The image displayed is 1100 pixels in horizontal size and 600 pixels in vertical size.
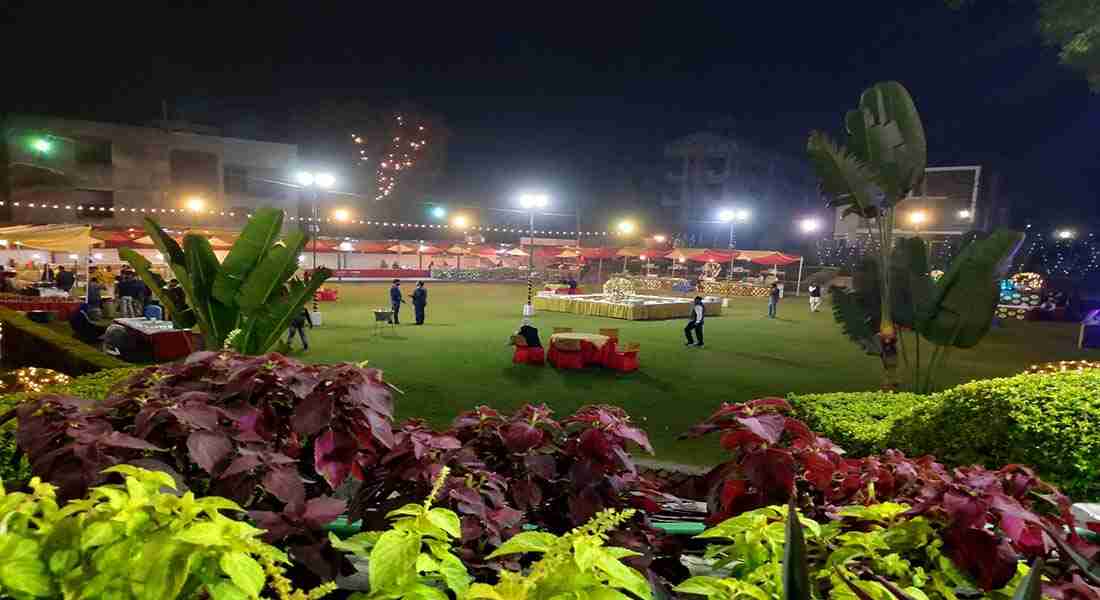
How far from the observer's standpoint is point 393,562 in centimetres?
115

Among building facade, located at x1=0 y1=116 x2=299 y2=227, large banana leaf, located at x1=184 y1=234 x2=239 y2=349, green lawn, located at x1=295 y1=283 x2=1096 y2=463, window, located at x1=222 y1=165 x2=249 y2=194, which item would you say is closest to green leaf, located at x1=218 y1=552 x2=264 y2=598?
green lawn, located at x1=295 y1=283 x2=1096 y2=463

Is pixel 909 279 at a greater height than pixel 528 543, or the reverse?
pixel 909 279

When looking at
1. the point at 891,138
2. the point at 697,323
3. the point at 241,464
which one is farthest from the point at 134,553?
the point at 697,323

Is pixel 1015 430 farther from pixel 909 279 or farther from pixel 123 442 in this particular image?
pixel 123 442

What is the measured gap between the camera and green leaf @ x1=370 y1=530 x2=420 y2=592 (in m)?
1.12

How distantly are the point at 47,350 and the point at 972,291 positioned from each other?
15.2m

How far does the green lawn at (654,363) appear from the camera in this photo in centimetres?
1020

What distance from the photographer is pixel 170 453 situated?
6.08 ft

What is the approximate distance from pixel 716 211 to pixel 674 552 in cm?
6743

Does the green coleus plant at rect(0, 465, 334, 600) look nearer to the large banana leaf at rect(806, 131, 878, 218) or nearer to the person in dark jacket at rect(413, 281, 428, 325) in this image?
the large banana leaf at rect(806, 131, 878, 218)

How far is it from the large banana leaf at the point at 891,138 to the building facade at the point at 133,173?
3274 centimetres

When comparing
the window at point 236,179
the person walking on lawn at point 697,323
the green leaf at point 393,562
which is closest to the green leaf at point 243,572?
the green leaf at point 393,562

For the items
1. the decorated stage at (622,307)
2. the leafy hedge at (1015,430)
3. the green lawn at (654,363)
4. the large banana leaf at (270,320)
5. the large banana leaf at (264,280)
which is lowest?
the green lawn at (654,363)

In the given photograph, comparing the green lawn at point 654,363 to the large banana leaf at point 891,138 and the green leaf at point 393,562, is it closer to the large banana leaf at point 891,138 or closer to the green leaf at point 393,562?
the large banana leaf at point 891,138
